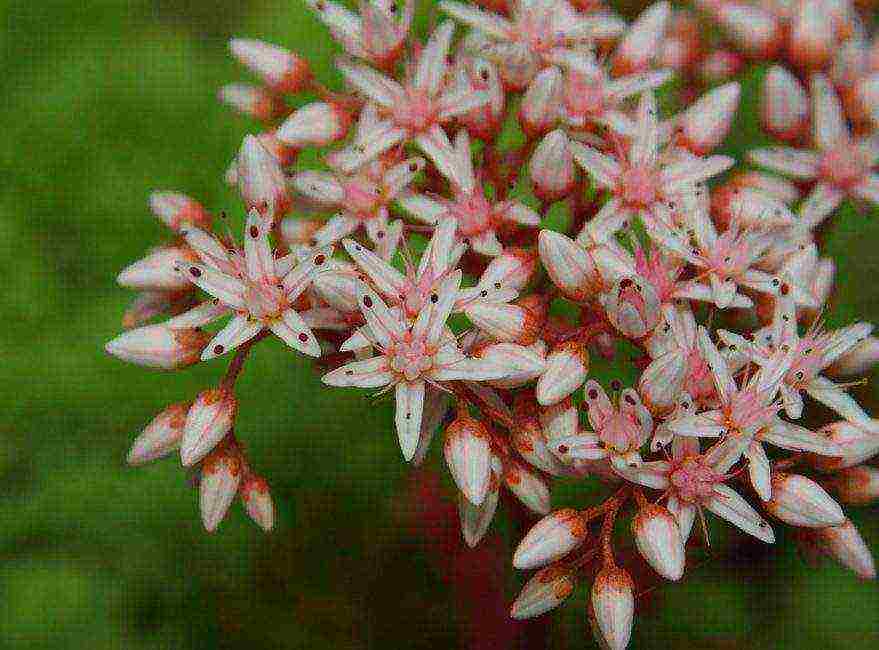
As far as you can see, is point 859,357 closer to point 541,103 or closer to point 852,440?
point 852,440

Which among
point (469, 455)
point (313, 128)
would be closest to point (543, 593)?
point (469, 455)

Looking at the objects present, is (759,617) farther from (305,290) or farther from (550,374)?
(305,290)

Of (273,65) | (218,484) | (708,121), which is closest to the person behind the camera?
(218,484)

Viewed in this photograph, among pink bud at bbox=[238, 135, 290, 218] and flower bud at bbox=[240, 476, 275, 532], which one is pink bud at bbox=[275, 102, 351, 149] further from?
flower bud at bbox=[240, 476, 275, 532]

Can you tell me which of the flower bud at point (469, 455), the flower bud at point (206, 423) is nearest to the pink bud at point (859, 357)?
the flower bud at point (469, 455)

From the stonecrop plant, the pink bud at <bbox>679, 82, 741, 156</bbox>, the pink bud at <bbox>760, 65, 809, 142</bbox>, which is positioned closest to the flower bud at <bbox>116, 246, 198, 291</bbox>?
the stonecrop plant

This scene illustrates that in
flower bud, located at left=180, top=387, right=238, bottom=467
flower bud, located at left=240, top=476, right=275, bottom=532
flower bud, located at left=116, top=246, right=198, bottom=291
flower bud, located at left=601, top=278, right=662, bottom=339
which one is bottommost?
flower bud, located at left=240, top=476, right=275, bottom=532
